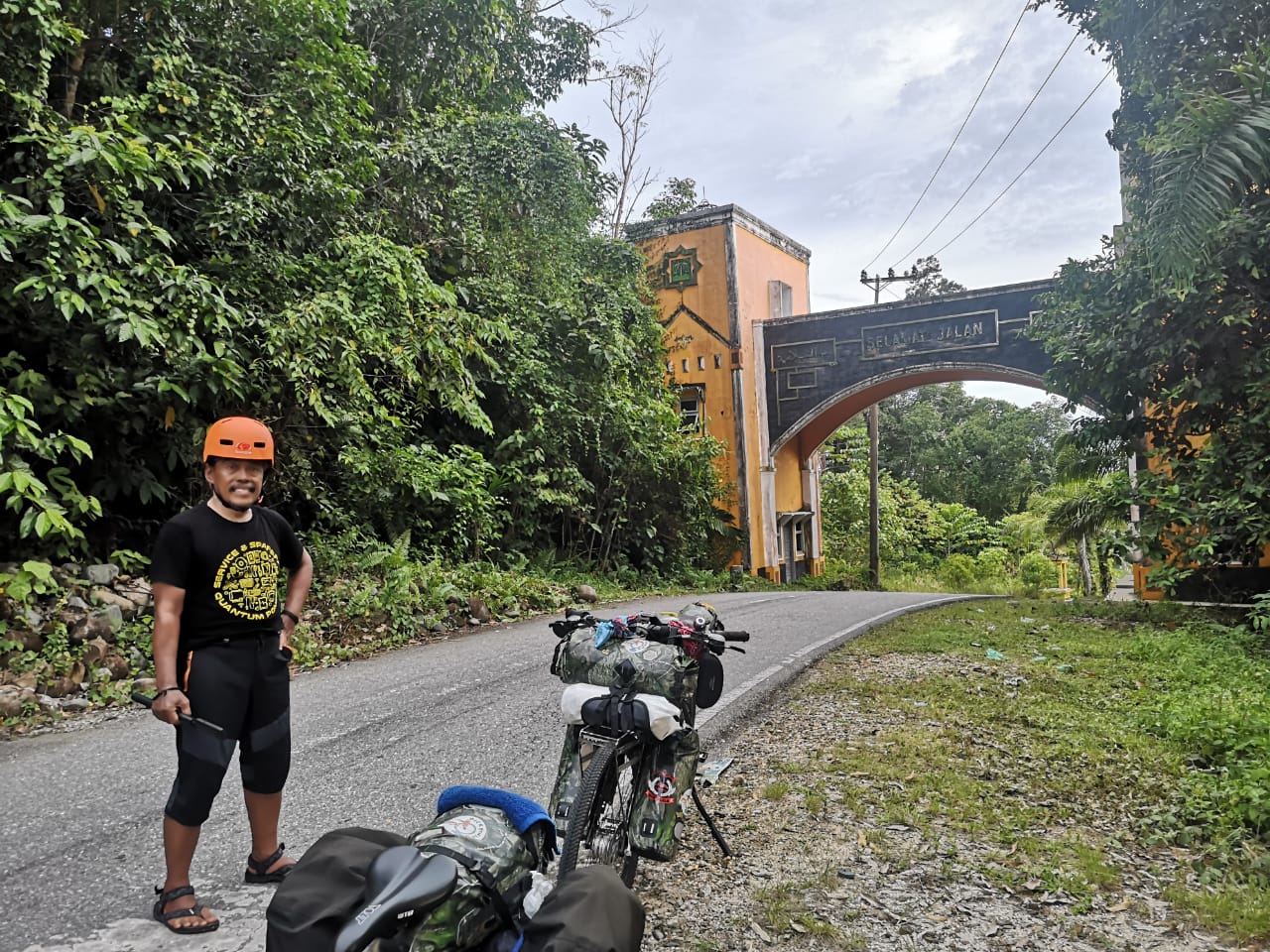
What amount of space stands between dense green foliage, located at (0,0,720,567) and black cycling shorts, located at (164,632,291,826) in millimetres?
3598

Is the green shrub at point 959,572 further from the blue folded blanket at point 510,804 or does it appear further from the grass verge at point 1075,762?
the blue folded blanket at point 510,804

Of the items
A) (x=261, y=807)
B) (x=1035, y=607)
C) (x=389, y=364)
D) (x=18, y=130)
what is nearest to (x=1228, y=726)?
(x=261, y=807)

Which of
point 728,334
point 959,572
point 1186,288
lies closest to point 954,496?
point 959,572

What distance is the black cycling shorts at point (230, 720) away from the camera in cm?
270

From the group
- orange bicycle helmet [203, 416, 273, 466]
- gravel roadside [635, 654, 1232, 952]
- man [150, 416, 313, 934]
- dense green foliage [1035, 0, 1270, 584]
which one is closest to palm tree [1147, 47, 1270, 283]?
dense green foliage [1035, 0, 1270, 584]

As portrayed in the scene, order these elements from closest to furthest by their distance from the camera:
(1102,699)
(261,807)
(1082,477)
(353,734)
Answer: (261,807)
(353,734)
(1102,699)
(1082,477)

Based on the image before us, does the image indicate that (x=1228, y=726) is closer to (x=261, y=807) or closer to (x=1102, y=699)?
(x=1102, y=699)

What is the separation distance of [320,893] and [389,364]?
905 cm

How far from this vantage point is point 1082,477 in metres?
12.6

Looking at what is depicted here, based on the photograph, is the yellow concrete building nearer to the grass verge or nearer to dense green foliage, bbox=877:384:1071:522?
the grass verge

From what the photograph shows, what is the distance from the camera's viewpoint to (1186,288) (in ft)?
25.5

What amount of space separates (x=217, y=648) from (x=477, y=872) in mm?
1665

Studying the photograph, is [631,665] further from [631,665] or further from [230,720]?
[230,720]

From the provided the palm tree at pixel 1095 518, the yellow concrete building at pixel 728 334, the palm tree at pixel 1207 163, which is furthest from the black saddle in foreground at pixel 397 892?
the yellow concrete building at pixel 728 334
